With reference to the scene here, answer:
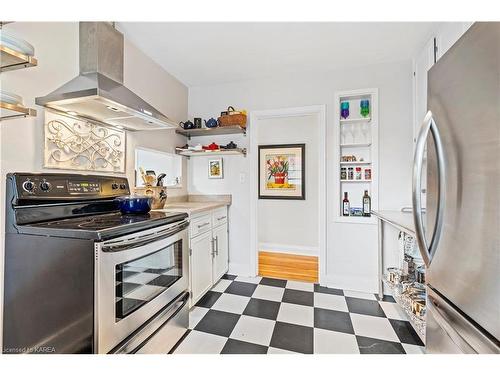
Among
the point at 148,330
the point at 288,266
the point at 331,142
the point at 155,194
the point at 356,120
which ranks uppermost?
the point at 356,120

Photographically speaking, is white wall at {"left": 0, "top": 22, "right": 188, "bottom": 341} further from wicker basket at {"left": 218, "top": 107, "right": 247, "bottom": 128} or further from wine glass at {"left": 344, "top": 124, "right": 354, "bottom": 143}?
wine glass at {"left": 344, "top": 124, "right": 354, "bottom": 143}

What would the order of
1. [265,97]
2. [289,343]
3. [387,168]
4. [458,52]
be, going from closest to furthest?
[458,52] → [289,343] → [387,168] → [265,97]

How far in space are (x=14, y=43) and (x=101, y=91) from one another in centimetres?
38

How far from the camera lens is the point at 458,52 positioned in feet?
2.61

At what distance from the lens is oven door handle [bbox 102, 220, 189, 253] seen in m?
1.09

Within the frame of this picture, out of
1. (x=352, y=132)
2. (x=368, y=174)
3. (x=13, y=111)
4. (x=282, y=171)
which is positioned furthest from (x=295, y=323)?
(x=282, y=171)

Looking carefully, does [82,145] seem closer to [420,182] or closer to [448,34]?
[420,182]

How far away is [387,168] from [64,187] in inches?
109

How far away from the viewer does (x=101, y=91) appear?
1.34 metres

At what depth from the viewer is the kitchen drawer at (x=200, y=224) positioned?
205cm

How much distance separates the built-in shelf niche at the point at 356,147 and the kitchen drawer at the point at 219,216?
4.16ft

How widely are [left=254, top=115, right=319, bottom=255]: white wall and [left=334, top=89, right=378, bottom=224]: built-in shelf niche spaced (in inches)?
46.6
